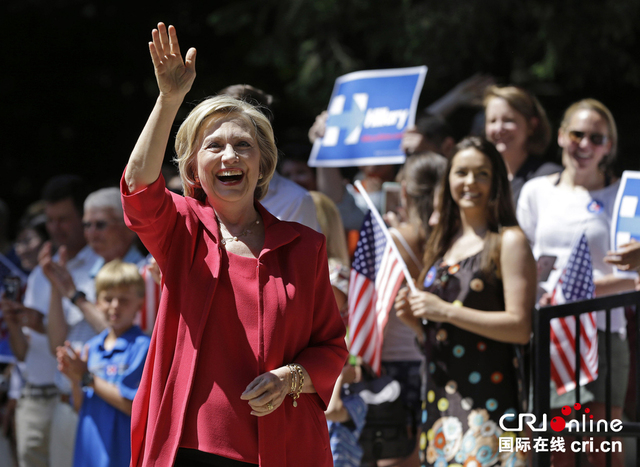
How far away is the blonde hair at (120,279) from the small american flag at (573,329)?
2.34m

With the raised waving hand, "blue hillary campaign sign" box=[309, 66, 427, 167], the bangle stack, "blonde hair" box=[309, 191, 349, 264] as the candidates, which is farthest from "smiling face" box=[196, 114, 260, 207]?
"blue hillary campaign sign" box=[309, 66, 427, 167]

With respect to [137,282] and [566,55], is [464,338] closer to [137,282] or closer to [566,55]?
[137,282]

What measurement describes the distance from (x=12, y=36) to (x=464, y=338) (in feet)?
28.8

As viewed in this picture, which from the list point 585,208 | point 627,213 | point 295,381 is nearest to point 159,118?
point 295,381

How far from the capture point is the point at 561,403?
4473mm

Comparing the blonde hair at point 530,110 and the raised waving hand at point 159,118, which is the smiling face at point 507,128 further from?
the raised waving hand at point 159,118

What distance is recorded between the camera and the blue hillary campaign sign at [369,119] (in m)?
5.52

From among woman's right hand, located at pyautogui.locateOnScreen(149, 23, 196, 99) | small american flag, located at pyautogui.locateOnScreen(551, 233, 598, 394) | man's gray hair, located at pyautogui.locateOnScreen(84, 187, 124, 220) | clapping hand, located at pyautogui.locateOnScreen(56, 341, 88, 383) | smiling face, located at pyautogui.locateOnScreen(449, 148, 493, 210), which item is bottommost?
clapping hand, located at pyautogui.locateOnScreen(56, 341, 88, 383)

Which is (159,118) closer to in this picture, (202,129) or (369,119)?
(202,129)

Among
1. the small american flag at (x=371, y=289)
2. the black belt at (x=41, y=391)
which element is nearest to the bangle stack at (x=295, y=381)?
the small american flag at (x=371, y=289)

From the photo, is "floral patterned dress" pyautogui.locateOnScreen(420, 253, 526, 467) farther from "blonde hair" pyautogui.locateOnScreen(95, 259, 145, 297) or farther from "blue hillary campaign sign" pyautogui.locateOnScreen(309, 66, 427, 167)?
"blonde hair" pyautogui.locateOnScreen(95, 259, 145, 297)

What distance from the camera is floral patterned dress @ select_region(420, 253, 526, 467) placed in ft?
12.9

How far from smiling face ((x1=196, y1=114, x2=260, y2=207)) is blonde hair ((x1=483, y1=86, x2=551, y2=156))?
2.93m

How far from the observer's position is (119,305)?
15.3ft
